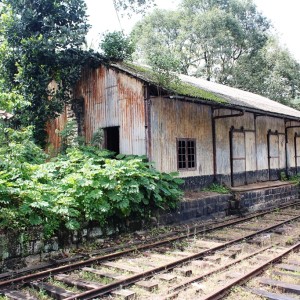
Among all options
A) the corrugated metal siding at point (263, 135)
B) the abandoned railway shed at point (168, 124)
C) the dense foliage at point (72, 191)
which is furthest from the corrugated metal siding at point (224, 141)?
the dense foliage at point (72, 191)

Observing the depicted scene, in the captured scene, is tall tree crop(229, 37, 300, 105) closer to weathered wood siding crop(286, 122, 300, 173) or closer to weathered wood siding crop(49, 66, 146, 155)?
weathered wood siding crop(286, 122, 300, 173)

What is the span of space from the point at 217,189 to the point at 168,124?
133 inches

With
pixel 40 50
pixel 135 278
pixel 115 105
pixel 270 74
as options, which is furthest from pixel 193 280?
pixel 270 74

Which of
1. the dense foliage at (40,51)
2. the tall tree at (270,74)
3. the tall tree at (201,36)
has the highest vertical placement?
the tall tree at (201,36)

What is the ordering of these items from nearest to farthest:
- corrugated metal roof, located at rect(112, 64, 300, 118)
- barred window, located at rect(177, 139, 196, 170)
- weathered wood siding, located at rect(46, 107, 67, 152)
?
corrugated metal roof, located at rect(112, 64, 300, 118) < barred window, located at rect(177, 139, 196, 170) < weathered wood siding, located at rect(46, 107, 67, 152)

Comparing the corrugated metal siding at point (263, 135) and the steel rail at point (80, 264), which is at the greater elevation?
the corrugated metal siding at point (263, 135)

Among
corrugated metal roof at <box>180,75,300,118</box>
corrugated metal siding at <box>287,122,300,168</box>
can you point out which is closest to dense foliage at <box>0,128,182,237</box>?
corrugated metal roof at <box>180,75,300,118</box>

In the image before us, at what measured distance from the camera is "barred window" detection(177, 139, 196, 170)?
13328mm

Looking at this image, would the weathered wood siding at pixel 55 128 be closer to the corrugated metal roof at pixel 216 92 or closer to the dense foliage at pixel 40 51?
the dense foliage at pixel 40 51

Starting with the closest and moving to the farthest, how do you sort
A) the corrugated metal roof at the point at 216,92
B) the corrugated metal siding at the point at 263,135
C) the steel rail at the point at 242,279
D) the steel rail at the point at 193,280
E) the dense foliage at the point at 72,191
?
the steel rail at the point at 242,279 < the steel rail at the point at 193,280 < the dense foliage at the point at 72,191 < the corrugated metal roof at the point at 216,92 < the corrugated metal siding at the point at 263,135

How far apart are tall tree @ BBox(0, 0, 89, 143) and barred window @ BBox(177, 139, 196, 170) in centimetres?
478

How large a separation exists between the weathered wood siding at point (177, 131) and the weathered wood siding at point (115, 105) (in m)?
0.52

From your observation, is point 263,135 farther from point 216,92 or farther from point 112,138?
point 112,138

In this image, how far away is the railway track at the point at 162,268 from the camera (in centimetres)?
567
